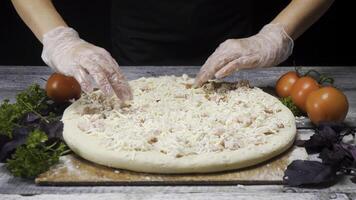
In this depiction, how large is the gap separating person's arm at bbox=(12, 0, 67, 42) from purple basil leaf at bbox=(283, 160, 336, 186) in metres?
1.08

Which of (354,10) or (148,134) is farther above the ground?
(148,134)

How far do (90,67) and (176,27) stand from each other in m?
0.77

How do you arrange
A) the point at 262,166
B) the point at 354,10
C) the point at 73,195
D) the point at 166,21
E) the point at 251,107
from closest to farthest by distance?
the point at 73,195
the point at 262,166
the point at 251,107
the point at 166,21
the point at 354,10

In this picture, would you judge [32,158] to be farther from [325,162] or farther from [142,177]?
[325,162]

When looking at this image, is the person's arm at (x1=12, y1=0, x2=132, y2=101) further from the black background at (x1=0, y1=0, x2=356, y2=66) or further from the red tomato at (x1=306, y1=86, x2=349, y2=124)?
the black background at (x1=0, y1=0, x2=356, y2=66)

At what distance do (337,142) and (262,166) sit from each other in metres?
0.23

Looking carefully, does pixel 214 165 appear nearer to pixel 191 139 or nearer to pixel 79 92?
pixel 191 139

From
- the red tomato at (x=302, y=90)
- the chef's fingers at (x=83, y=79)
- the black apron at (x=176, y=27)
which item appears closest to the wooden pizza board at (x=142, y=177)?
the chef's fingers at (x=83, y=79)

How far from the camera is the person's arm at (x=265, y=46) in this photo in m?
2.23

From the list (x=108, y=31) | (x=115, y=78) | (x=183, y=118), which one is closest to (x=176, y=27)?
(x=115, y=78)

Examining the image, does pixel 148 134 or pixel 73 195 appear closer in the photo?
pixel 73 195

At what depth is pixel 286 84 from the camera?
2277 millimetres

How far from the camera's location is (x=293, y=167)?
169 cm

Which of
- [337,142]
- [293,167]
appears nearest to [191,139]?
[293,167]
